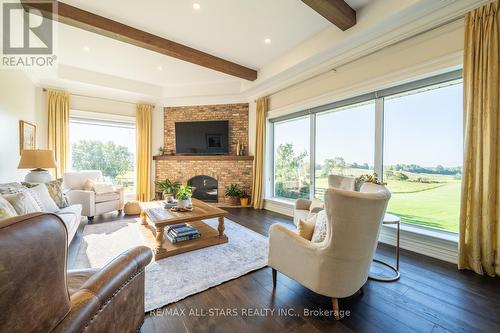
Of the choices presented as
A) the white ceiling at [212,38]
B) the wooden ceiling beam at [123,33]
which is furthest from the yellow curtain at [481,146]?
the wooden ceiling beam at [123,33]

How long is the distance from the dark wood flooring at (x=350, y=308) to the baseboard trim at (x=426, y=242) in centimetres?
29

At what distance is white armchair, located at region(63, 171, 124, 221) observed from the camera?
152 inches

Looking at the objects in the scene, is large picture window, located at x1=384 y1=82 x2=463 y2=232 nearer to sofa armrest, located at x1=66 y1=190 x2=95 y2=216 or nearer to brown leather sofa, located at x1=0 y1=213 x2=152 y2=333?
brown leather sofa, located at x1=0 y1=213 x2=152 y2=333

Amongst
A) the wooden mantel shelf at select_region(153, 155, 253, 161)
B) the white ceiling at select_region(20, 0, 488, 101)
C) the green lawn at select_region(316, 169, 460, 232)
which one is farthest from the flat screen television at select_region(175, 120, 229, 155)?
the green lawn at select_region(316, 169, 460, 232)

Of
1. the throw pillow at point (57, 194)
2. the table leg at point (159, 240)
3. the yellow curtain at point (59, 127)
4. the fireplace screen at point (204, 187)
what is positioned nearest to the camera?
the table leg at point (159, 240)

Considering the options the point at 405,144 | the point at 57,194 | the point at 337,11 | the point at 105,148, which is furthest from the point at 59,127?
the point at 405,144

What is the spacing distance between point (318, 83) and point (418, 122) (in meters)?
1.76

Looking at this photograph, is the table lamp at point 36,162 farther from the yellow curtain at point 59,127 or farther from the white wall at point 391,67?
the white wall at point 391,67

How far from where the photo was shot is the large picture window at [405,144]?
2.65 m

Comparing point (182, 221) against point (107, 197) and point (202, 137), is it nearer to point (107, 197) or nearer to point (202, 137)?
point (107, 197)

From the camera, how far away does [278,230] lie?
73.0 inches

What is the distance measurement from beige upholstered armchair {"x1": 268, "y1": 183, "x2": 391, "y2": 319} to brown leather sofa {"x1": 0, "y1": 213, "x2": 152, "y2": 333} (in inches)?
49.8

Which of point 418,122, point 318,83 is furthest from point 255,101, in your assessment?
point 418,122

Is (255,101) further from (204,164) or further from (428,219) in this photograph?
(428,219)
